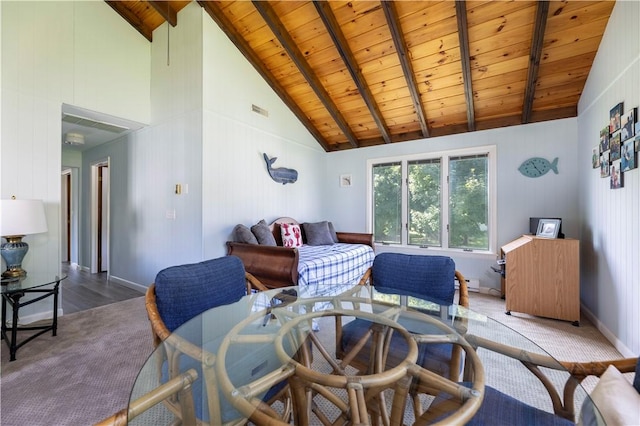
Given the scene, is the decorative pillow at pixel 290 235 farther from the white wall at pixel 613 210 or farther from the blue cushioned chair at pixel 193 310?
the white wall at pixel 613 210

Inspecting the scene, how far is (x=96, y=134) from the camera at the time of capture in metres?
4.18

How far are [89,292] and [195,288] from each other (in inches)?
139

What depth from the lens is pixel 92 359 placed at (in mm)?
2035

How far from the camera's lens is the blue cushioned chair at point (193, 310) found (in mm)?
998

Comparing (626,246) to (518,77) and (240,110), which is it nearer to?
(518,77)

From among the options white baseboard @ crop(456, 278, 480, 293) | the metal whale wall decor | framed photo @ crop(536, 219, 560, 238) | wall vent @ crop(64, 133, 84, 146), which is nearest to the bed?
the metal whale wall decor

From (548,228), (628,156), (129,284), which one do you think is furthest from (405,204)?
(129,284)

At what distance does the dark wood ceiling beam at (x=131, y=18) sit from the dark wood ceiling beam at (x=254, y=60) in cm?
110

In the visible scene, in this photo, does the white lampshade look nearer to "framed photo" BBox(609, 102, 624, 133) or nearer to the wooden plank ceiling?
the wooden plank ceiling

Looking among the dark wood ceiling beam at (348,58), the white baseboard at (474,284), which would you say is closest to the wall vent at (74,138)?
the dark wood ceiling beam at (348,58)

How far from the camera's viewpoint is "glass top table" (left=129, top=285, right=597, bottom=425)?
0.88 m

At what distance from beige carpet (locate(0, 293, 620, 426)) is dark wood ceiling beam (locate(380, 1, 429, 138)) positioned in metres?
2.76

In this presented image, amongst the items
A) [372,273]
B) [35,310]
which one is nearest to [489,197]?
[372,273]

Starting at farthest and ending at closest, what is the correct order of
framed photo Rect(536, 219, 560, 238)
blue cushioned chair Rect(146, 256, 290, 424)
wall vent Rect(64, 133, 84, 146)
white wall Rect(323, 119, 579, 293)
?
wall vent Rect(64, 133, 84, 146), white wall Rect(323, 119, 579, 293), framed photo Rect(536, 219, 560, 238), blue cushioned chair Rect(146, 256, 290, 424)
